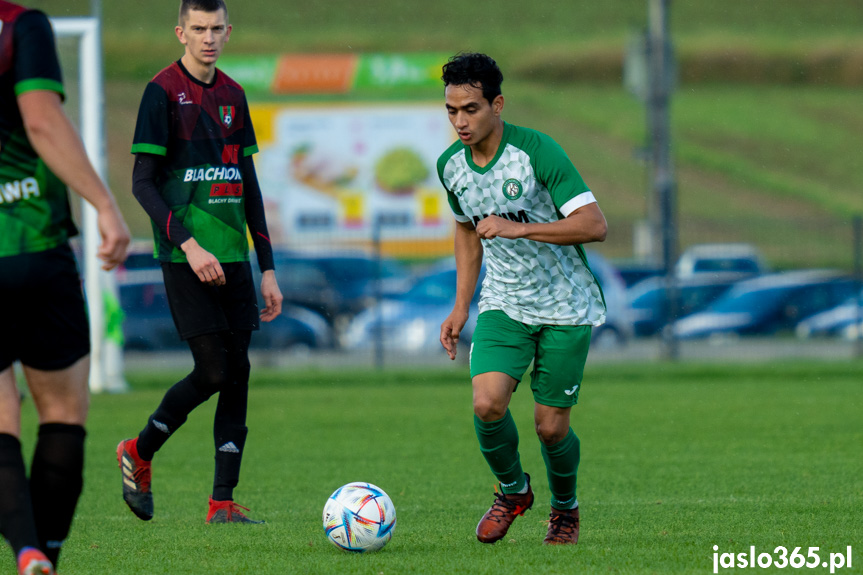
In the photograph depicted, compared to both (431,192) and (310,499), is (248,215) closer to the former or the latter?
(310,499)

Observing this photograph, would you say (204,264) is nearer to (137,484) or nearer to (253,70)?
(137,484)

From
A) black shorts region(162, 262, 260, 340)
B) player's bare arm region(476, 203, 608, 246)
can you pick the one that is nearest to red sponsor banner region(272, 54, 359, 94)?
black shorts region(162, 262, 260, 340)

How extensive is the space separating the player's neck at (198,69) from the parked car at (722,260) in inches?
661

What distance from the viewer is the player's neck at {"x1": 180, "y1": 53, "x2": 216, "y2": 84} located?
232 inches

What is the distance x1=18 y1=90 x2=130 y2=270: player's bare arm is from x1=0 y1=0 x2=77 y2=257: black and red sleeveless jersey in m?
0.05

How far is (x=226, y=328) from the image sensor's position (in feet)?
19.4

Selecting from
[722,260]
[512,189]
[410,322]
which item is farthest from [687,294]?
[512,189]

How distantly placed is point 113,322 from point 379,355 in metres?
4.68

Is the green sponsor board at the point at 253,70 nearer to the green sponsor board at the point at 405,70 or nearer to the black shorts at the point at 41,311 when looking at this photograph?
the green sponsor board at the point at 405,70

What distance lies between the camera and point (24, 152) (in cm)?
388

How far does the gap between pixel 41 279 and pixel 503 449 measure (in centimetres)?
233

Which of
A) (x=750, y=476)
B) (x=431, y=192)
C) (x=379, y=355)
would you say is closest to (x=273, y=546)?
(x=750, y=476)

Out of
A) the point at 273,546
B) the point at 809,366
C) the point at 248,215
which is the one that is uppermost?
the point at 248,215

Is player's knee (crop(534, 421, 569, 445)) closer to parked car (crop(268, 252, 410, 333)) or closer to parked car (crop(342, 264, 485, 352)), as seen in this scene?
parked car (crop(342, 264, 485, 352))
